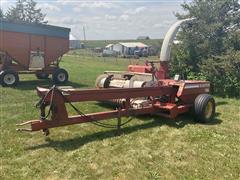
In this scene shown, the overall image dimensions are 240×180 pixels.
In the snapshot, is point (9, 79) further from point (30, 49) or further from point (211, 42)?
point (211, 42)

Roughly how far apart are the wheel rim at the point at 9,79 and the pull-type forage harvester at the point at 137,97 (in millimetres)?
5146

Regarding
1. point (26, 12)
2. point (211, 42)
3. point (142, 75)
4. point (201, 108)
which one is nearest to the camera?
point (201, 108)

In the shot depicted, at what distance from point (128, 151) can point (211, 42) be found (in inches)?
341

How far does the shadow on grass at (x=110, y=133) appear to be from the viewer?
6137 mm

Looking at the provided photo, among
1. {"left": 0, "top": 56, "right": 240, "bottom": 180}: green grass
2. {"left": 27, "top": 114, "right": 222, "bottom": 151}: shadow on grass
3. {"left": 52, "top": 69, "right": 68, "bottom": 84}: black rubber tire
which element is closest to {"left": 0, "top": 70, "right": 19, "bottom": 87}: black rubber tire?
{"left": 52, "top": 69, "right": 68, "bottom": 84}: black rubber tire

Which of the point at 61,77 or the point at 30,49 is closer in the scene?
the point at 30,49

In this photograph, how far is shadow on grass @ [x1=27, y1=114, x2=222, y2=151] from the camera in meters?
6.14

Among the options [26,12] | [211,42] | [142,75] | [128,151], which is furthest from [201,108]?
[26,12]

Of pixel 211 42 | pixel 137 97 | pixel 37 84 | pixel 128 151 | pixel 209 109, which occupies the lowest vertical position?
pixel 128 151

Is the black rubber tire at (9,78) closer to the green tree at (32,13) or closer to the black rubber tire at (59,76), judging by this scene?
the black rubber tire at (59,76)

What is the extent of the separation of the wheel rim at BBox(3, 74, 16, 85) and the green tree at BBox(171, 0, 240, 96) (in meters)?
6.42

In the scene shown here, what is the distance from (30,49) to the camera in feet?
47.9

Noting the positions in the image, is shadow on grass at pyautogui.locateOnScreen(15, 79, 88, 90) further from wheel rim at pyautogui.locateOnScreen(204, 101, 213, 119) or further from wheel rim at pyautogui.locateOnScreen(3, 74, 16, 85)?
wheel rim at pyautogui.locateOnScreen(204, 101, 213, 119)

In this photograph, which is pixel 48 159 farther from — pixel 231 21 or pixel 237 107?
pixel 231 21
